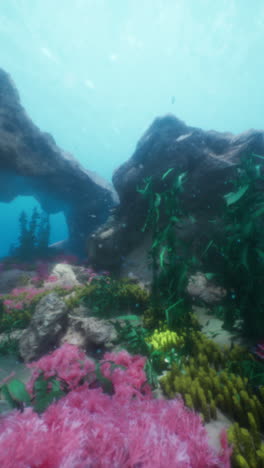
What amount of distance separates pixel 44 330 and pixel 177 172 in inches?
315

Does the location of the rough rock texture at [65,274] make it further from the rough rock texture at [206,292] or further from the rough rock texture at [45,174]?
the rough rock texture at [206,292]

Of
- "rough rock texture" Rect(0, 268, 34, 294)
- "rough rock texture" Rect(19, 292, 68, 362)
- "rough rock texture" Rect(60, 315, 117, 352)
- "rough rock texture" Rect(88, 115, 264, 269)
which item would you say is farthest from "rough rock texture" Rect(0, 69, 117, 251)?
"rough rock texture" Rect(60, 315, 117, 352)

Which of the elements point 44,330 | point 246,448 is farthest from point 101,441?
point 44,330

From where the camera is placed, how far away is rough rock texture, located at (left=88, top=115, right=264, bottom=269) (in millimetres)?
9500

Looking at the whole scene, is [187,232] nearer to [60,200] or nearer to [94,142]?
[60,200]

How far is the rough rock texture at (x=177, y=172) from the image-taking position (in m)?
9.50

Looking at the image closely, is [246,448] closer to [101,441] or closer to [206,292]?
[101,441]

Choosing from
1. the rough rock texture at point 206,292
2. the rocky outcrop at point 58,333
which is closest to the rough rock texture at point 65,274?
the rocky outcrop at point 58,333

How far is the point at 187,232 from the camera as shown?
9656 millimetres

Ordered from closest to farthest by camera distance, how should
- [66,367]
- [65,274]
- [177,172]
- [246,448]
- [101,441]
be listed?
[101,441], [246,448], [66,367], [177,172], [65,274]

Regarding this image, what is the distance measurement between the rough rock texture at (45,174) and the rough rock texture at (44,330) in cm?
939

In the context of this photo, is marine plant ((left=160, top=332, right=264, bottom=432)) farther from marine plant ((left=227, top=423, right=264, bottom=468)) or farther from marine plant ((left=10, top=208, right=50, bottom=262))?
marine plant ((left=10, top=208, right=50, bottom=262))

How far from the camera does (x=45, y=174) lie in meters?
13.7

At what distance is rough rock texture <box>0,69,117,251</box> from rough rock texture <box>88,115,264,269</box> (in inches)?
170
